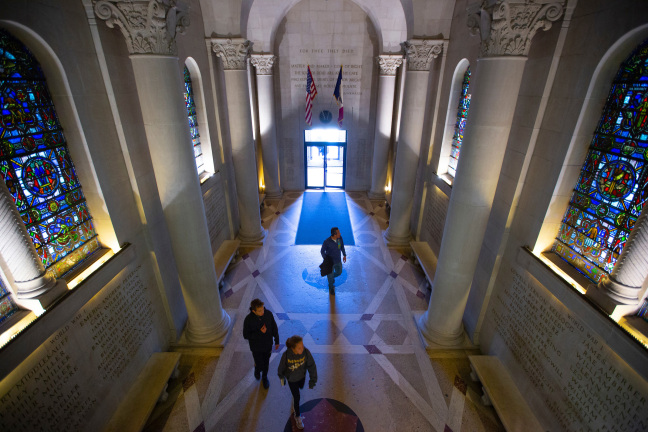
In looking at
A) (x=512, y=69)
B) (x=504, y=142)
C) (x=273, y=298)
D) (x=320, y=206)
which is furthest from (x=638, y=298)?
(x=320, y=206)

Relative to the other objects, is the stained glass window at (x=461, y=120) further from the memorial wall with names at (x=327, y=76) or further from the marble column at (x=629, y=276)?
the memorial wall with names at (x=327, y=76)

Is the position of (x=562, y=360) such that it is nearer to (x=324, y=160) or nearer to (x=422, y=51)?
(x=422, y=51)

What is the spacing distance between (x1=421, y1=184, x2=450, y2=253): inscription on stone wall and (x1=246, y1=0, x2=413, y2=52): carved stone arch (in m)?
5.96

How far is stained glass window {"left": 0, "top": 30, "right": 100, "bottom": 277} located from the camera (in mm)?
3168

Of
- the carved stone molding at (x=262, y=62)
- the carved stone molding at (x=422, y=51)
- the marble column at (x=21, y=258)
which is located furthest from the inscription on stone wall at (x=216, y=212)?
the carved stone molding at (x=422, y=51)

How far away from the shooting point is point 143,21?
3.83 metres

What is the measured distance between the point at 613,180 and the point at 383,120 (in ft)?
30.3

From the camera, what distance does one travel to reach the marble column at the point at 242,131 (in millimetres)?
7504

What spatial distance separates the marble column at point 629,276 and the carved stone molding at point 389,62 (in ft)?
32.5

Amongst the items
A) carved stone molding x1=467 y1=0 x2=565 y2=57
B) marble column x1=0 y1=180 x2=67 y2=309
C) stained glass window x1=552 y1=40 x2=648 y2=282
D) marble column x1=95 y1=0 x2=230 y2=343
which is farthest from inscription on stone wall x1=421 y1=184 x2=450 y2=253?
marble column x1=0 y1=180 x2=67 y2=309

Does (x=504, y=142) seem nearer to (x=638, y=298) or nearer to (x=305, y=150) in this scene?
(x=638, y=298)

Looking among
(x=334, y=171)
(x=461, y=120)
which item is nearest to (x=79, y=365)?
(x=461, y=120)

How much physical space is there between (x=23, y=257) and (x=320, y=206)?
32.8ft

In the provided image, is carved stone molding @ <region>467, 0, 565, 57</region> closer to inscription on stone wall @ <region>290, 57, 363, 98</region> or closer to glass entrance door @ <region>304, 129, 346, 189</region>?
inscription on stone wall @ <region>290, 57, 363, 98</region>
